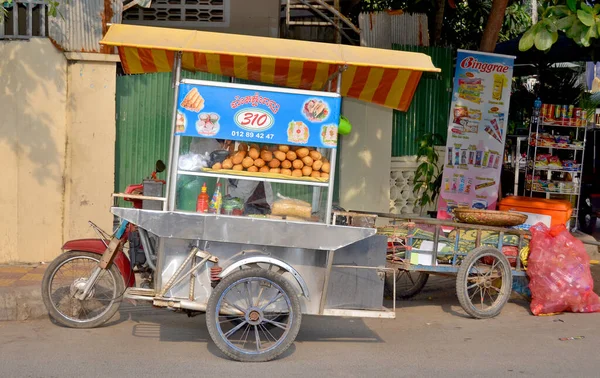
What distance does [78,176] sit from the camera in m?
8.70

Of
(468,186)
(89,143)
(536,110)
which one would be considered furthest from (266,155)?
(536,110)

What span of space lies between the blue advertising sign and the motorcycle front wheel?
136 centimetres

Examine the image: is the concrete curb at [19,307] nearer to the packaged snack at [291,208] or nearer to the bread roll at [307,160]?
the packaged snack at [291,208]

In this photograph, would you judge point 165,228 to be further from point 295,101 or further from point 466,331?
point 466,331

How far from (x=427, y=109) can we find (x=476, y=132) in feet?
2.37

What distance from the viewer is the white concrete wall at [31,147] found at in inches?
332

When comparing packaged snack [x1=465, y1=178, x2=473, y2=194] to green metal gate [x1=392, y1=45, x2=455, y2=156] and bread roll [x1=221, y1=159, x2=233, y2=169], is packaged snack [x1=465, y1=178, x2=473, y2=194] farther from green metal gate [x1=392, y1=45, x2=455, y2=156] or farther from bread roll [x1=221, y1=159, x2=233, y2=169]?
bread roll [x1=221, y1=159, x2=233, y2=169]

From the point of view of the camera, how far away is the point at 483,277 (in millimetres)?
6855

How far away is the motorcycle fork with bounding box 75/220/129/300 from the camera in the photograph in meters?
5.86

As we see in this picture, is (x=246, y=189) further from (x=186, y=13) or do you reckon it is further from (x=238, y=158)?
(x=186, y=13)

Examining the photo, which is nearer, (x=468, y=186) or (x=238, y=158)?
(x=238, y=158)

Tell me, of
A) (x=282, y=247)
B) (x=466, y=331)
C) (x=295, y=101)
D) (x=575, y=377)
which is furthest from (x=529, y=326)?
(x=295, y=101)

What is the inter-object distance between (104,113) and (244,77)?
294cm

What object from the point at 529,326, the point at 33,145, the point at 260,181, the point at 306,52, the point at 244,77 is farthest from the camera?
the point at 33,145
